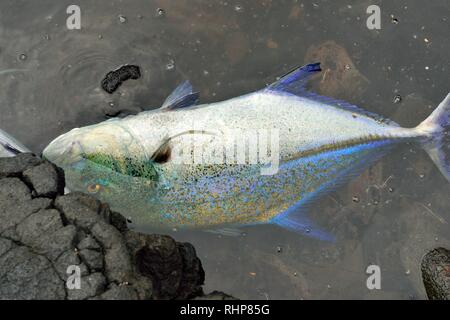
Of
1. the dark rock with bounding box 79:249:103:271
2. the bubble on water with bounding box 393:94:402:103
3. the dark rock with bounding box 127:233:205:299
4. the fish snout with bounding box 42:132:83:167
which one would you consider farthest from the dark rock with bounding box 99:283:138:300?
the bubble on water with bounding box 393:94:402:103

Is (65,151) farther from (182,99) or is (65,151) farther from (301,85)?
(301,85)

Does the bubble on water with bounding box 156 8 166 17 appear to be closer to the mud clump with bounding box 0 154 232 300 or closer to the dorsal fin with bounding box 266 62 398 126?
the dorsal fin with bounding box 266 62 398 126

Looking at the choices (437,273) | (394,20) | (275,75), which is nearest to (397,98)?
(394,20)

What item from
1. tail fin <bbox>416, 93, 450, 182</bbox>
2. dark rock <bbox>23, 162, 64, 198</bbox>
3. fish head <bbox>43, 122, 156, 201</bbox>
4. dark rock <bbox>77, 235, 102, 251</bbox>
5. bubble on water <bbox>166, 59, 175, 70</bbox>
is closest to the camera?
dark rock <bbox>77, 235, 102, 251</bbox>

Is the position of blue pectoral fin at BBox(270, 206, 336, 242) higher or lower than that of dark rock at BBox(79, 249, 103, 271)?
higher

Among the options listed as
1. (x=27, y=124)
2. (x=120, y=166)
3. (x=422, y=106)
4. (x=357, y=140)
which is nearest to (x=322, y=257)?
(x=357, y=140)

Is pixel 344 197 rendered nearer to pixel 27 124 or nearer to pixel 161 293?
pixel 161 293

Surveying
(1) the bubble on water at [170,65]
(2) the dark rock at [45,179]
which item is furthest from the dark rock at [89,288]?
(1) the bubble on water at [170,65]
